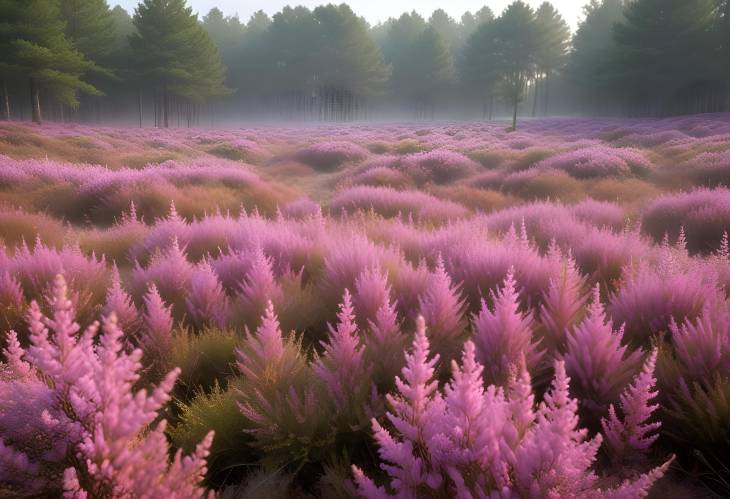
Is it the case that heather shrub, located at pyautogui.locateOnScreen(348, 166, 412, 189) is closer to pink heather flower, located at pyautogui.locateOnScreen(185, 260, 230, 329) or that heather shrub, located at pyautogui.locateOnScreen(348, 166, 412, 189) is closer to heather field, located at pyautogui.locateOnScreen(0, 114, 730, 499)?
heather field, located at pyautogui.locateOnScreen(0, 114, 730, 499)

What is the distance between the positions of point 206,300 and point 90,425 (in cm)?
199

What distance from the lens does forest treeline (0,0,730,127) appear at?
3981 cm

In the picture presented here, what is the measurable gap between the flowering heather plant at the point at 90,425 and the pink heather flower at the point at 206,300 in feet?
5.53

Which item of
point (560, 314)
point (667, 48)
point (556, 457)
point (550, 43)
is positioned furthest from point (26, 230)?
point (550, 43)

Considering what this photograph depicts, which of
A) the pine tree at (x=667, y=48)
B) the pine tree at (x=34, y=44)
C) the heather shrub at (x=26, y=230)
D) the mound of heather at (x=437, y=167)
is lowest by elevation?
the heather shrub at (x=26, y=230)

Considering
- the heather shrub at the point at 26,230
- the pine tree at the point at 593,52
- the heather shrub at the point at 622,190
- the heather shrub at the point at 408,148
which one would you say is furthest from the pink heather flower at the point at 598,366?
the pine tree at the point at 593,52

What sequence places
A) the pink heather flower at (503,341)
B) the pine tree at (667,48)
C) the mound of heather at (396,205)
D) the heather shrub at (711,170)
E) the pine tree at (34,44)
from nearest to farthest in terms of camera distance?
1. the pink heather flower at (503,341)
2. the mound of heather at (396,205)
3. the heather shrub at (711,170)
4. the pine tree at (34,44)
5. the pine tree at (667,48)

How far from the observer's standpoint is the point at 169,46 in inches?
1737

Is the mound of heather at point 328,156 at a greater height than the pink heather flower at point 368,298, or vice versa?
the mound of heather at point 328,156

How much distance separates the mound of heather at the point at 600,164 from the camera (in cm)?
1098

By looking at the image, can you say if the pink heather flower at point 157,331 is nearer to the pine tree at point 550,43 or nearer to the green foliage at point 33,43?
the green foliage at point 33,43

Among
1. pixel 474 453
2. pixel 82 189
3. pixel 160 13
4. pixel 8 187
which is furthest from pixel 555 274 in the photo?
pixel 160 13

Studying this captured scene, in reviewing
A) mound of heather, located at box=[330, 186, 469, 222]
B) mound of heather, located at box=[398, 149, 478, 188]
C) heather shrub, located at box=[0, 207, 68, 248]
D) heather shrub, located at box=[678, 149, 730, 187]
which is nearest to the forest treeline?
mound of heather, located at box=[398, 149, 478, 188]

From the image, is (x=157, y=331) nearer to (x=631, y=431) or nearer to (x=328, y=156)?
(x=631, y=431)
